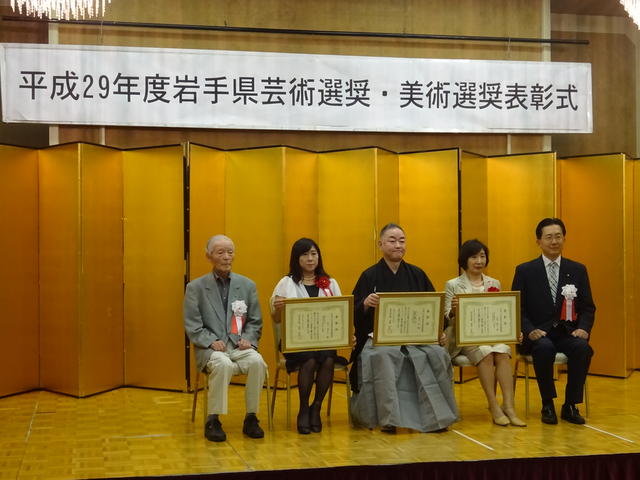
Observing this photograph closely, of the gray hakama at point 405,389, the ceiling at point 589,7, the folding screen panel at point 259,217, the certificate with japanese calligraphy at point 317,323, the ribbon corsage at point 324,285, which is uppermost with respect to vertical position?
the ceiling at point 589,7

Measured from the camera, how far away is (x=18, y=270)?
6246 mm

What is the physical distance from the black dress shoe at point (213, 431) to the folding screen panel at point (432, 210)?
2.52 m

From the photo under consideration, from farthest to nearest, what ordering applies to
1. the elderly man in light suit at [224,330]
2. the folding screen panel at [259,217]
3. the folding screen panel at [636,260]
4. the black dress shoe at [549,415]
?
1. the folding screen panel at [636,260]
2. the folding screen panel at [259,217]
3. the black dress shoe at [549,415]
4. the elderly man in light suit at [224,330]

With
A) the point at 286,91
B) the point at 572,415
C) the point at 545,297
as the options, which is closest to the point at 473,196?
the point at 545,297

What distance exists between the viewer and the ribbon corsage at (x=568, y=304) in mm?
5316

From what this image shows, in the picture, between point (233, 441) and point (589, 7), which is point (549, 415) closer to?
point (233, 441)

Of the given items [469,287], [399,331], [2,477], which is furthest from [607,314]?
[2,477]

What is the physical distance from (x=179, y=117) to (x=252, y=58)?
0.76 meters

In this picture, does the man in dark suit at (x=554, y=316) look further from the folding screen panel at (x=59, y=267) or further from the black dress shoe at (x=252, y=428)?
the folding screen panel at (x=59, y=267)

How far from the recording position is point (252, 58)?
22.0 ft

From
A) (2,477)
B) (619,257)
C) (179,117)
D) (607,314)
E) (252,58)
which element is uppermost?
(252,58)

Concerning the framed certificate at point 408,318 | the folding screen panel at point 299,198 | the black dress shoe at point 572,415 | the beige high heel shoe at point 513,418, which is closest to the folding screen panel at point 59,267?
the folding screen panel at point 299,198

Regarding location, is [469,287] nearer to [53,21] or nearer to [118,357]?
[118,357]

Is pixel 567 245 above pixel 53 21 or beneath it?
beneath
